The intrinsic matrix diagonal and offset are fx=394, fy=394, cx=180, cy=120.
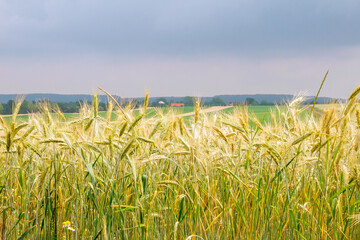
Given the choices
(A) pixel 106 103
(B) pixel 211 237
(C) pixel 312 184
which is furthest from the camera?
(A) pixel 106 103

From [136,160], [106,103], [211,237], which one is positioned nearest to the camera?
[136,160]

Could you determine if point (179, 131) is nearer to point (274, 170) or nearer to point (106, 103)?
point (106, 103)

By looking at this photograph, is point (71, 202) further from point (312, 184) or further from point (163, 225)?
point (312, 184)

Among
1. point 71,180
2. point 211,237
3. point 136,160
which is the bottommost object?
point 211,237

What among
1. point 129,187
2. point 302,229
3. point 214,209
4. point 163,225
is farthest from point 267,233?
point 129,187

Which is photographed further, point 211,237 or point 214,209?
point 214,209

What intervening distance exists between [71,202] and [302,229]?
159cm

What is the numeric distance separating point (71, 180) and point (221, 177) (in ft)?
3.63

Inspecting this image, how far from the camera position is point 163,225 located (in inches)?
99.3

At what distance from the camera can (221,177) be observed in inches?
111

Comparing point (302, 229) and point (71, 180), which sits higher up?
point (71, 180)

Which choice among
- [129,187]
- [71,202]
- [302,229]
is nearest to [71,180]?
[71,202]

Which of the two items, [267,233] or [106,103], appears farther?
[106,103]

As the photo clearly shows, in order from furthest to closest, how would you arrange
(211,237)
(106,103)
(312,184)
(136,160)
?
1. (106,103)
2. (312,184)
3. (211,237)
4. (136,160)
